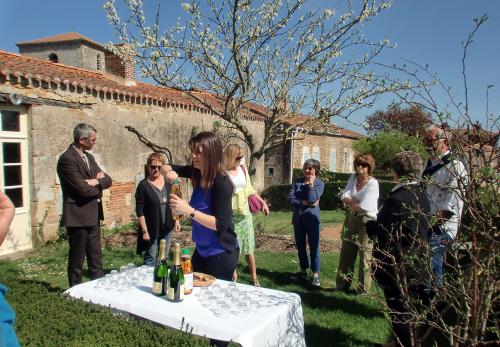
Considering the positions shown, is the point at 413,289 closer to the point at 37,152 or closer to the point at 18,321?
the point at 18,321

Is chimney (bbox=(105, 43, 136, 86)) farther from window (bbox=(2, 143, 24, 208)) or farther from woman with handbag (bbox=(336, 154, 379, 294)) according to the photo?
woman with handbag (bbox=(336, 154, 379, 294))

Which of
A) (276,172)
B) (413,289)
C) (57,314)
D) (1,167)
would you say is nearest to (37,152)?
(1,167)

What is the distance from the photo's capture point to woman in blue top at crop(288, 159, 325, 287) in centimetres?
512

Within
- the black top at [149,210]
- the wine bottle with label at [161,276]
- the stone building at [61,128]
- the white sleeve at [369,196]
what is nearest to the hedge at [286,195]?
the stone building at [61,128]

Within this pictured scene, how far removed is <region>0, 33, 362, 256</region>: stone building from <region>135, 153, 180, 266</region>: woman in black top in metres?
2.96

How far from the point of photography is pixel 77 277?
4.11 metres

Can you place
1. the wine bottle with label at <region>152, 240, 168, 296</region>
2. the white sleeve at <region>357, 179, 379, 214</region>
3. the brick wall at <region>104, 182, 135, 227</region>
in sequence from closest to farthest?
the wine bottle with label at <region>152, 240, 168, 296</region>, the white sleeve at <region>357, 179, 379, 214</region>, the brick wall at <region>104, 182, 135, 227</region>

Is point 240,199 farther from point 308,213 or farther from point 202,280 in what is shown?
point 202,280

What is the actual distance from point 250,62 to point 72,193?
403cm

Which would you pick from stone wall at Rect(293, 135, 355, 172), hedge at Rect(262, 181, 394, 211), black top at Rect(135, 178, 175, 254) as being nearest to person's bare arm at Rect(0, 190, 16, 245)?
black top at Rect(135, 178, 175, 254)

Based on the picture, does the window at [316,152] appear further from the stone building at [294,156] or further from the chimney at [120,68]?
the chimney at [120,68]

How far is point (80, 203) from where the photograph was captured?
13.4 ft

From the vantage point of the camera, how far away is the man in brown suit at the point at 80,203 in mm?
4008

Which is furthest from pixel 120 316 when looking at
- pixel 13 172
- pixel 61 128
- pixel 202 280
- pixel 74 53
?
pixel 74 53
